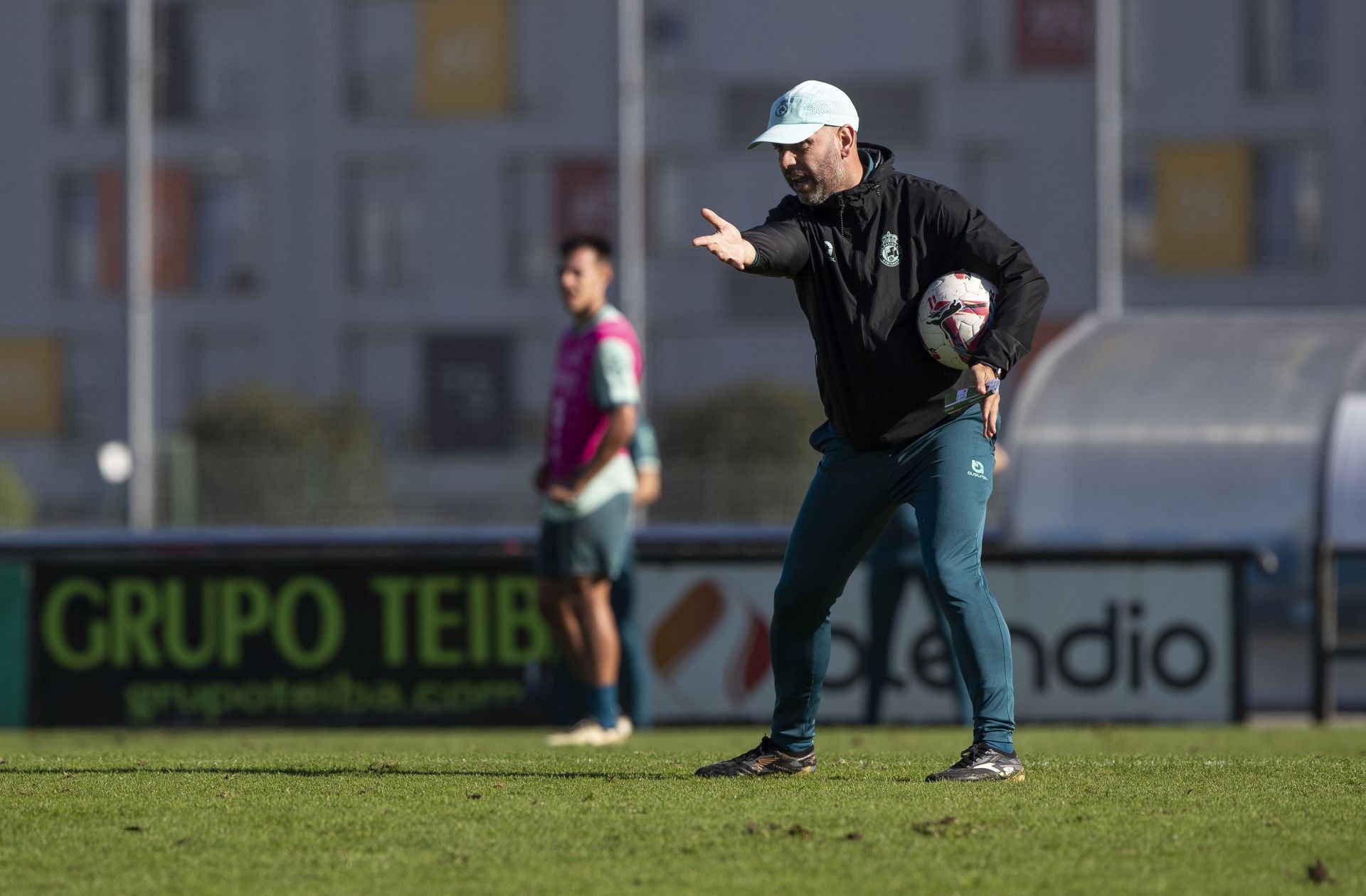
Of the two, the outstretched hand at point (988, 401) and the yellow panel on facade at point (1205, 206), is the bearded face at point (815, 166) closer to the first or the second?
the outstretched hand at point (988, 401)

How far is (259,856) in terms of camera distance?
14.3 feet

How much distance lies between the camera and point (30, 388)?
17344mm

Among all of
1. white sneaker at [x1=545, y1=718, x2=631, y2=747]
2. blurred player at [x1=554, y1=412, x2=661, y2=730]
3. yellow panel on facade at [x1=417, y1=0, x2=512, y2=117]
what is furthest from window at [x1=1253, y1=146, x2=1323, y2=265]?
white sneaker at [x1=545, y1=718, x2=631, y2=747]

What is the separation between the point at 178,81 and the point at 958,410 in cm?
1359

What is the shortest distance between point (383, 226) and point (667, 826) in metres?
15.1

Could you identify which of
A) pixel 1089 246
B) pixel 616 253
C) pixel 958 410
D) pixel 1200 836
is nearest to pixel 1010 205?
pixel 1089 246

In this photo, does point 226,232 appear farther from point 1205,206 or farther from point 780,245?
point 780,245

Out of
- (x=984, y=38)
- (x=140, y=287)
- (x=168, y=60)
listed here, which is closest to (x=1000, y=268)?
(x=140, y=287)

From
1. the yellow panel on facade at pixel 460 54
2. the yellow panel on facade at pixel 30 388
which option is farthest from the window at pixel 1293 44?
the yellow panel on facade at pixel 30 388

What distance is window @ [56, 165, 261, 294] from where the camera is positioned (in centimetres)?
1748

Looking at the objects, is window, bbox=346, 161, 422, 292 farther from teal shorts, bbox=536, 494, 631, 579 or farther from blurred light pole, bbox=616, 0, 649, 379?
teal shorts, bbox=536, 494, 631, 579

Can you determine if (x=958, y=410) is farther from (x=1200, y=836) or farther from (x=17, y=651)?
(x=17, y=651)

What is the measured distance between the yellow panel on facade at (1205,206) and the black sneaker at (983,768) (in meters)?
13.9

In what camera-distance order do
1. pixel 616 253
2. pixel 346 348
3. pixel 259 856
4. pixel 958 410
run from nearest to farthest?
pixel 259 856, pixel 958 410, pixel 616 253, pixel 346 348
